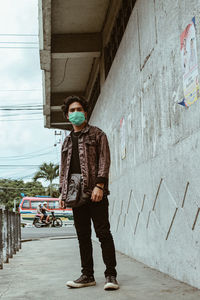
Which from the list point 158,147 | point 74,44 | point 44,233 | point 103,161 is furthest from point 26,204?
point 103,161

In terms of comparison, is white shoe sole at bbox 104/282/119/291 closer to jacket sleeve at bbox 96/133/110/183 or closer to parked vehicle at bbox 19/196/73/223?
jacket sleeve at bbox 96/133/110/183

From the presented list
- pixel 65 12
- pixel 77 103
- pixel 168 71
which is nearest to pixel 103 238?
pixel 77 103

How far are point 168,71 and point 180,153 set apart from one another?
3.04ft

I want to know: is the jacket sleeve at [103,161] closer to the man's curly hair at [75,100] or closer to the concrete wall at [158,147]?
the man's curly hair at [75,100]

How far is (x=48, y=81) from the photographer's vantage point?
36.0 feet

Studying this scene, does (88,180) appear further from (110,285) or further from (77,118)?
(110,285)

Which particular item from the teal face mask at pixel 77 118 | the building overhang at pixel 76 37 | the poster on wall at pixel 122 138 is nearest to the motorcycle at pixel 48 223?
the building overhang at pixel 76 37

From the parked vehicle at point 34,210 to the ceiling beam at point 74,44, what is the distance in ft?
76.9

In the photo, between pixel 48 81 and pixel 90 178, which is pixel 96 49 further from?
pixel 90 178

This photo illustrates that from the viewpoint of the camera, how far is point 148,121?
4.83 metres

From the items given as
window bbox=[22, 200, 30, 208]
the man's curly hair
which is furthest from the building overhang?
window bbox=[22, 200, 30, 208]

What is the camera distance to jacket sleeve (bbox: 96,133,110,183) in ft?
12.1

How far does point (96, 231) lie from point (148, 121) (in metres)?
1.72

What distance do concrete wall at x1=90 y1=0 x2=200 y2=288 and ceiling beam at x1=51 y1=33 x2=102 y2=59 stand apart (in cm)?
272
